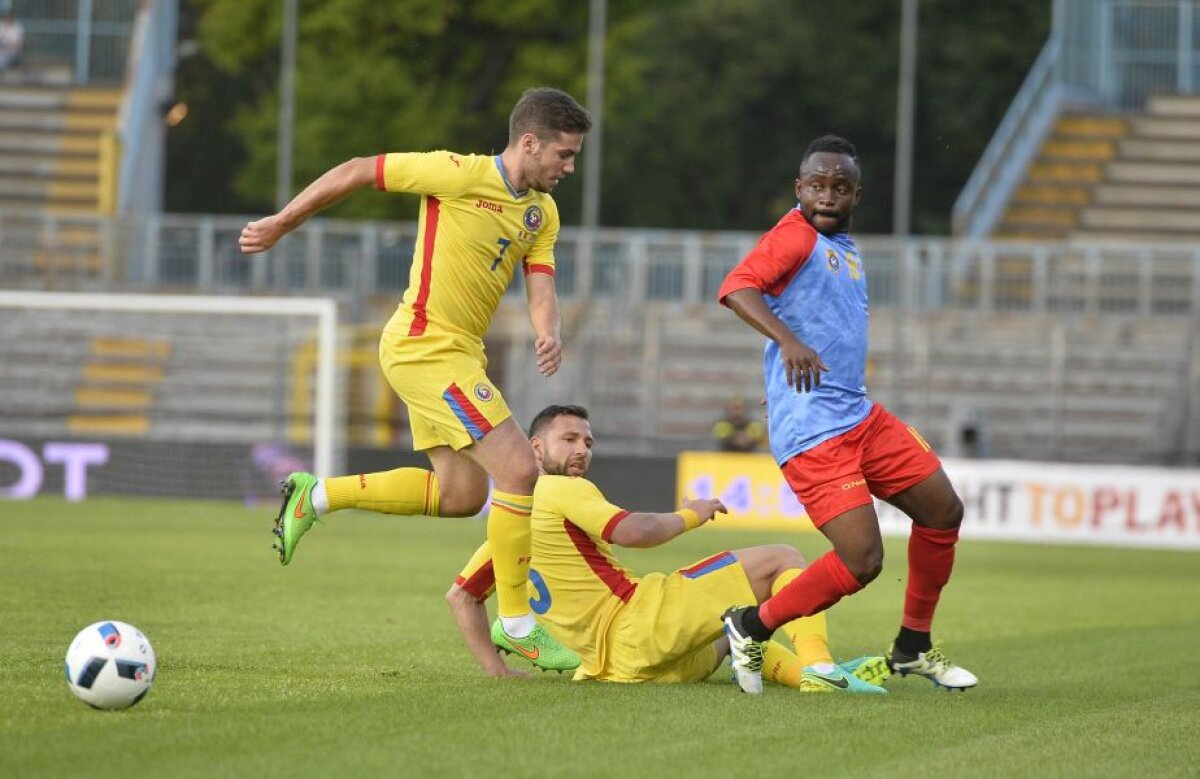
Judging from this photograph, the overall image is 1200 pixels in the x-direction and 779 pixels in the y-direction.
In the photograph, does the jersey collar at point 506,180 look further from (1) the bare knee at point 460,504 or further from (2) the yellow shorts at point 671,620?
(2) the yellow shorts at point 671,620

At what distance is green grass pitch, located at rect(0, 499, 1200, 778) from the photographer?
590cm

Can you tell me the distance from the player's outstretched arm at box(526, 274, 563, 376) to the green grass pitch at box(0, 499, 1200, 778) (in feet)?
4.09

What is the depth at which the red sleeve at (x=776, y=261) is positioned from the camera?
740cm

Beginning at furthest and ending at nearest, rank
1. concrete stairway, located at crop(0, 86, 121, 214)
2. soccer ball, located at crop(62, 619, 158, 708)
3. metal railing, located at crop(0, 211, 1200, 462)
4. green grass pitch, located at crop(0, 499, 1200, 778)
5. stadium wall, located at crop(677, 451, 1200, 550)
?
concrete stairway, located at crop(0, 86, 121, 214), metal railing, located at crop(0, 211, 1200, 462), stadium wall, located at crop(677, 451, 1200, 550), soccer ball, located at crop(62, 619, 158, 708), green grass pitch, located at crop(0, 499, 1200, 778)

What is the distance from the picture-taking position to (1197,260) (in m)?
25.7

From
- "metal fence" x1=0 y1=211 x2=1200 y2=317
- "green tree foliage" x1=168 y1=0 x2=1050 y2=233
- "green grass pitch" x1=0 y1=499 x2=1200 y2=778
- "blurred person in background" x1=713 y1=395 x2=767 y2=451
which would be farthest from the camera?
"green tree foliage" x1=168 y1=0 x2=1050 y2=233

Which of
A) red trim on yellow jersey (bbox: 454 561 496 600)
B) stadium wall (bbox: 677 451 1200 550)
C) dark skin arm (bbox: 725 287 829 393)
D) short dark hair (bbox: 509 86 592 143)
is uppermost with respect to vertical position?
short dark hair (bbox: 509 86 592 143)

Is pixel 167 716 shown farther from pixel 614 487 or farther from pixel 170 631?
pixel 614 487

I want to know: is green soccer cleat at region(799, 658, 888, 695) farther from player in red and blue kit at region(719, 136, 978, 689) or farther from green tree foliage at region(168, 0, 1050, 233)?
green tree foliage at region(168, 0, 1050, 233)

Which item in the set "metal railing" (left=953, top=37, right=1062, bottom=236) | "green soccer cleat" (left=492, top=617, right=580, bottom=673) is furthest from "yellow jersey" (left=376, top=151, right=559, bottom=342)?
"metal railing" (left=953, top=37, right=1062, bottom=236)

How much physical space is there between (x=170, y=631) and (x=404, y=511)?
6.56 feet

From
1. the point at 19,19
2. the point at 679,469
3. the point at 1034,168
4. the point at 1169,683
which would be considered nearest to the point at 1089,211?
the point at 1034,168

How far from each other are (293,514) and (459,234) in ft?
4.29

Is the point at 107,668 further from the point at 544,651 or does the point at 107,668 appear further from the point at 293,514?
the point at 544,651
